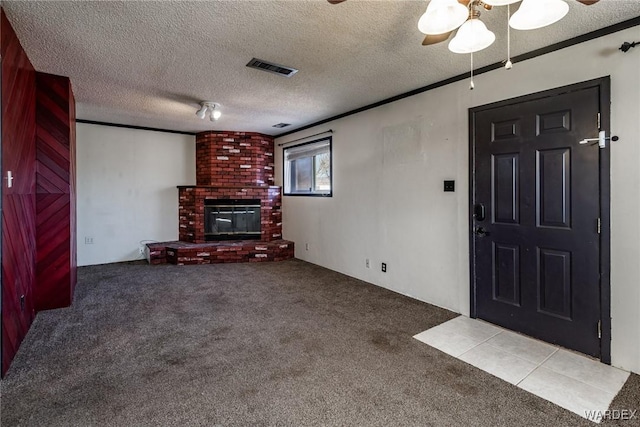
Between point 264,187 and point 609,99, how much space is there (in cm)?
491

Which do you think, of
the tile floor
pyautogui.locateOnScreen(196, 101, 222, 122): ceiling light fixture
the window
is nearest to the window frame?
the window

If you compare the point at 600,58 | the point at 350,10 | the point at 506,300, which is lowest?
Result: the point at 506,300

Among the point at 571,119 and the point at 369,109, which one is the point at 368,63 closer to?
the point at 369,109

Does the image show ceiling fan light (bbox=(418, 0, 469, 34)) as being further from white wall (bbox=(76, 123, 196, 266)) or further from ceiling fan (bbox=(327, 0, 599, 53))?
white wall (bbox=(76, 123, 196, 266))

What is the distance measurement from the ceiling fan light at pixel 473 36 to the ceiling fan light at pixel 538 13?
12cm

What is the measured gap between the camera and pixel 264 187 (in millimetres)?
6098

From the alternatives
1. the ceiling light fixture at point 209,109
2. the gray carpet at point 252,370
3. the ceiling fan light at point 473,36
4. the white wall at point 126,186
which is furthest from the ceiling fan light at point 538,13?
the white wall at point 126,186

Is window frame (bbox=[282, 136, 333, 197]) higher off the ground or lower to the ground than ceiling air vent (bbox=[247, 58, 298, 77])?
lower

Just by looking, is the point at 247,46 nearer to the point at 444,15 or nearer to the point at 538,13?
the point at 444,15

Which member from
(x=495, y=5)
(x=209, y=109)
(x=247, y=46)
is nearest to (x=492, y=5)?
(x=495, y=5)

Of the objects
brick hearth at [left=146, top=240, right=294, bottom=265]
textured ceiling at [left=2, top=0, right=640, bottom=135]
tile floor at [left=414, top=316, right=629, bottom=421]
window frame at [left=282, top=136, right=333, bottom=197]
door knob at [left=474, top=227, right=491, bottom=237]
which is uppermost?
textured ceiling at [left=2, top=0, right=640, bottom=135]

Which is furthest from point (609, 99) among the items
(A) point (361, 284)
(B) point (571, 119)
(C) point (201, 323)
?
(C) point (201, 323)

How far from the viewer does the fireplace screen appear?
5910 mm

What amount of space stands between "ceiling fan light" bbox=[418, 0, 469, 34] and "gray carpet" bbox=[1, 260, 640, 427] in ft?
6.50
